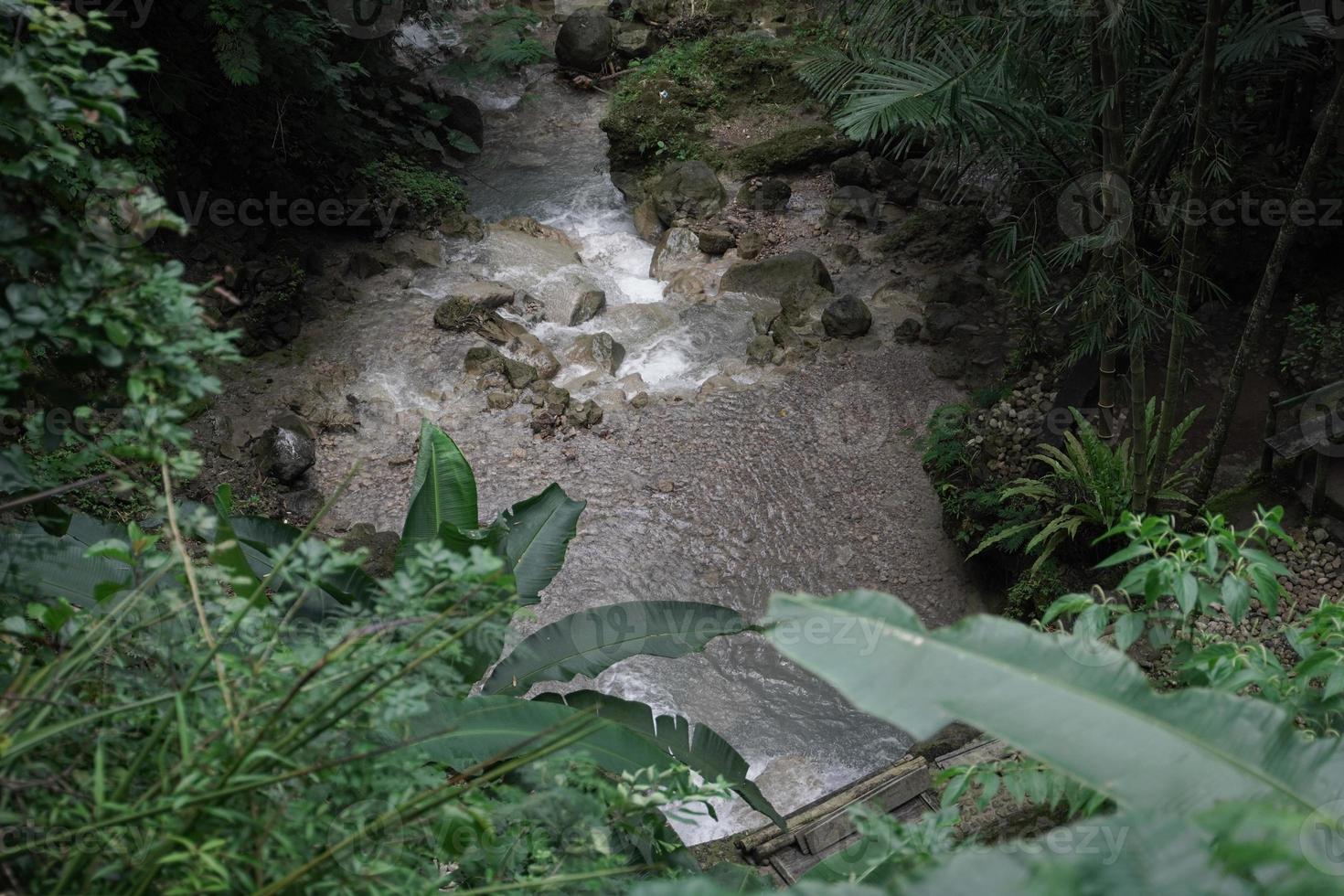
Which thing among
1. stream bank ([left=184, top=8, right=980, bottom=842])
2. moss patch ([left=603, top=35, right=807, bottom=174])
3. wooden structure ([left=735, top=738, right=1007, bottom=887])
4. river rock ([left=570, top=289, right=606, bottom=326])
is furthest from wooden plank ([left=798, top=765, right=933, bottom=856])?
moss patch ([left=603, top=35, right=807, bottom=174])

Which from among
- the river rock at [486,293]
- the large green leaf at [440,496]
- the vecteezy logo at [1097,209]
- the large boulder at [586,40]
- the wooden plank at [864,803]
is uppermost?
the large boulder at [586,40]

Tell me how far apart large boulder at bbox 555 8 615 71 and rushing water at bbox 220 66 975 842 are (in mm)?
3914

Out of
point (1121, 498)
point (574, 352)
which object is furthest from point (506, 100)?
point (1121, 498)

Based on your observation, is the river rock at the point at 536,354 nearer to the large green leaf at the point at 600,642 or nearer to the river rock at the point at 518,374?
the river rock at the point at 518,374

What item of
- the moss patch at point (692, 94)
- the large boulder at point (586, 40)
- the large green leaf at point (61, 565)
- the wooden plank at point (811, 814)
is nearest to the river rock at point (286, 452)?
the large green leaf at point (61, 565)

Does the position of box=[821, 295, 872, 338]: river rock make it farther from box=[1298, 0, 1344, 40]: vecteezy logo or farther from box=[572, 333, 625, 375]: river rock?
box=[1298, 0, 1344, 40]: vecteezy logo

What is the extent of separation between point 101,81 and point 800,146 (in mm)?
9768

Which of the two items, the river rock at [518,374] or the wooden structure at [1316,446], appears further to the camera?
the river rock at [518,374]

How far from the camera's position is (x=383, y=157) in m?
10.2

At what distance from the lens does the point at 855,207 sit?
33.2 feet

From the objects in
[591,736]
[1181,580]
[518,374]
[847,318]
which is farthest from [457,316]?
[1181,580]

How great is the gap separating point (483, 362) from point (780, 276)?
9.97 ft

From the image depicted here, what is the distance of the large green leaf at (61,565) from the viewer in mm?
2072

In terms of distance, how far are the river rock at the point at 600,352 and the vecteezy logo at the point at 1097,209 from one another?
4.12m
